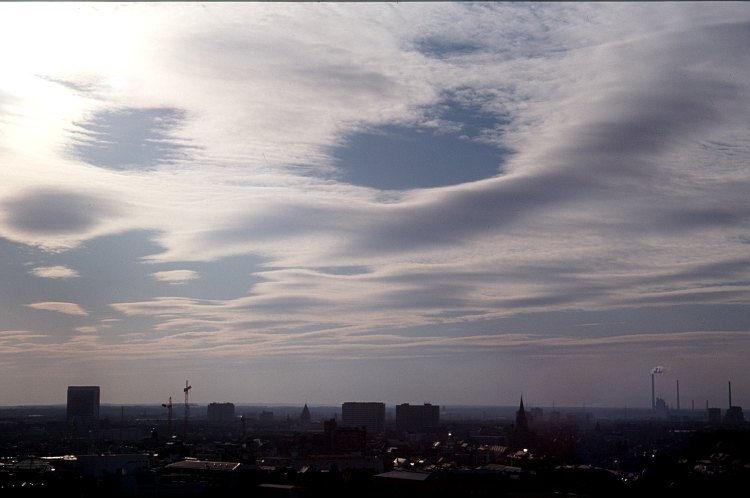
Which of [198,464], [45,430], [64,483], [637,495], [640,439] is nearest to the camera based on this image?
[637,495]

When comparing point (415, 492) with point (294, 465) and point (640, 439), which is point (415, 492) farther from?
point (640, 439)

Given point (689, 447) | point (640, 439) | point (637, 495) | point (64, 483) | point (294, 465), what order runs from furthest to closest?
1. point (640, 439)
2. point (689, 447)
3. point (294, 465)
4. point (64, 483)
5. point (637, 495)

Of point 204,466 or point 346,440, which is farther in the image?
point 346,440

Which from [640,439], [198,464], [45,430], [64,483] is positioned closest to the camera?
[64,483]

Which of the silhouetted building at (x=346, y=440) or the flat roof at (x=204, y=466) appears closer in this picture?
the flat roof at (x=204, y=466)

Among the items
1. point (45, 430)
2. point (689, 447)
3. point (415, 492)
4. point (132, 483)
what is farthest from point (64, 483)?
point (45, 430)

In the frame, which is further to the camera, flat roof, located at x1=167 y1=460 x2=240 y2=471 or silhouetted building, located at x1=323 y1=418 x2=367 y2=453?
silhouetted building, located at x1=323 y1=418 x2=367 y2=453

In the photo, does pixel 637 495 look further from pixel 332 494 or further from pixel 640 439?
pixel 640 439

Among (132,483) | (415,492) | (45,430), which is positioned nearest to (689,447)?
(415,492)

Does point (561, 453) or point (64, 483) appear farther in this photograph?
point (561, 453)
